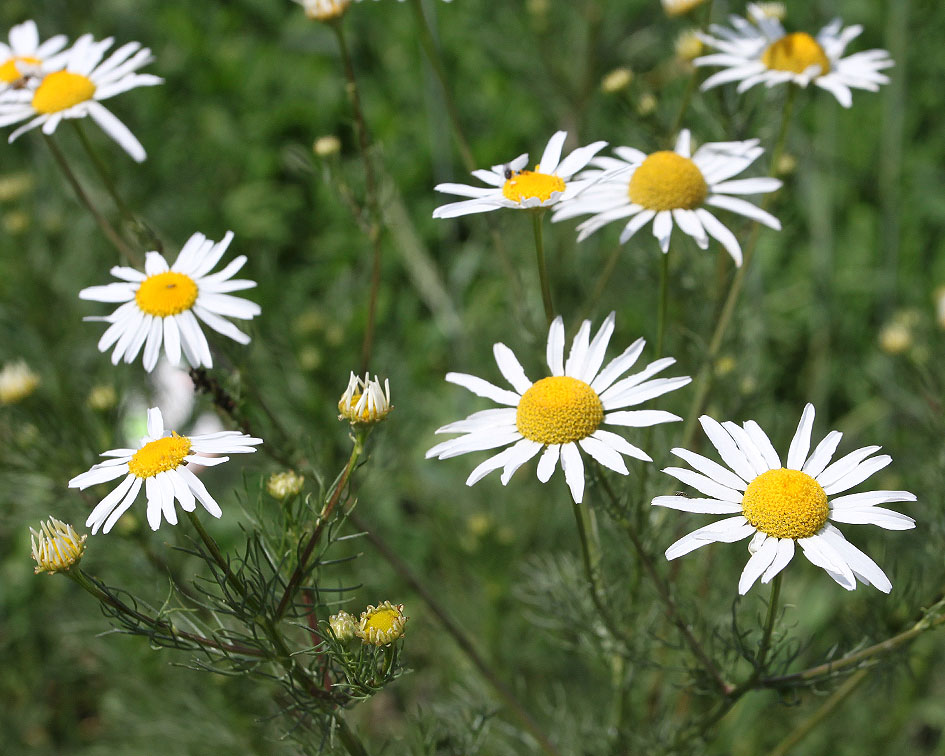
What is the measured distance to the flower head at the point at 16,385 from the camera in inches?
80.7

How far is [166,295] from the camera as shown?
Answer: 1.52 meters

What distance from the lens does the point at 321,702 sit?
4.35 ft

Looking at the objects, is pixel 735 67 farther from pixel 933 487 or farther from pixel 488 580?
pixel 488 580

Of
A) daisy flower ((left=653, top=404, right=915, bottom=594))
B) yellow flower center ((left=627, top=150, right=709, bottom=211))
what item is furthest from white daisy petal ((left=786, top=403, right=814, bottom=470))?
yellow flower center ((left=627, top=150, right=709, bottom=211))

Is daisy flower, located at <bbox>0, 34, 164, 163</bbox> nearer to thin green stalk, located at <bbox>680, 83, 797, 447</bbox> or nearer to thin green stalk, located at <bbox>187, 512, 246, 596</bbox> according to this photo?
thin green stalk, located at <bbox>187, 512, 246, 596</bbox>

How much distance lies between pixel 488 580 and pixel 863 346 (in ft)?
5.72

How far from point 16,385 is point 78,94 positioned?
0.67 meters

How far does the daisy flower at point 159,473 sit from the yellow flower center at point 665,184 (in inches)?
31.2

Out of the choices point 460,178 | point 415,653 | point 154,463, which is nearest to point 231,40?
point 460,178

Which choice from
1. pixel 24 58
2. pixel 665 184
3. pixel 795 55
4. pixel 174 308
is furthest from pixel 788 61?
pixel 24 58

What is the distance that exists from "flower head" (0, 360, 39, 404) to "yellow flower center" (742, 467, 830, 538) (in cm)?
159

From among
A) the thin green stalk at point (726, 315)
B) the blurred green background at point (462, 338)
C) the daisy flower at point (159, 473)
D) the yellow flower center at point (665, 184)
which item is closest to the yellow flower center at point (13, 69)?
the blurred green background at point (462, 338)

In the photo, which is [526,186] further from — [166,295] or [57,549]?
[57,549]

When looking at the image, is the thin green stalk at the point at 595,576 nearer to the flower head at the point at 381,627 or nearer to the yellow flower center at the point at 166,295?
the flower head at the point at 381,627
